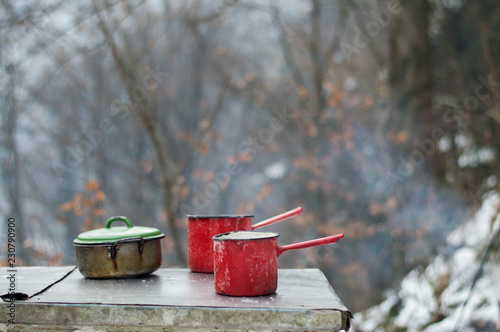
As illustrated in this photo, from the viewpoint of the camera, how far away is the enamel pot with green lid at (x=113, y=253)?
5.64 feet

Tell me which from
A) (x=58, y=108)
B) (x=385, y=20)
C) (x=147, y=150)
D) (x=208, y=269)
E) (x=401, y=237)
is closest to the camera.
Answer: (x=208, y=269)

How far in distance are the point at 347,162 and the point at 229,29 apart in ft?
11.4

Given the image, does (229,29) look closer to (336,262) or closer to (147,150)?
(147,150)

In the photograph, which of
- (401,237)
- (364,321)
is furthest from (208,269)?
(401,237)

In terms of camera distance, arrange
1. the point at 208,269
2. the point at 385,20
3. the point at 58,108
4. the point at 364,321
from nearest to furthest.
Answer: the point at 208,269 < the point at 364,321 < the point at 385,20 < the point at 58,108

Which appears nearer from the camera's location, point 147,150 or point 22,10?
point 22,10

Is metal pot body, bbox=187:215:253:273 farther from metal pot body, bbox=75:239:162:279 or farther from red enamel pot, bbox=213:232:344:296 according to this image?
red enamel pot, bbox=213:232:344:296

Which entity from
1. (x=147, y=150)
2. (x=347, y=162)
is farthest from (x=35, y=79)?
(x=347, y=162)

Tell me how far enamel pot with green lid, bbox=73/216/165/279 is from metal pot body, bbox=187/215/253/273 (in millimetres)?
182

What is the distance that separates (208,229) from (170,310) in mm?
524

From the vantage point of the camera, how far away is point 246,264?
1443 mm

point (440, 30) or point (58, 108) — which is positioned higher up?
point (440, 30)

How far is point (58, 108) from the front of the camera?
8.22 m

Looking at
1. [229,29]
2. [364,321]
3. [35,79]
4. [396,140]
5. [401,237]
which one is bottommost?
[364,321]
